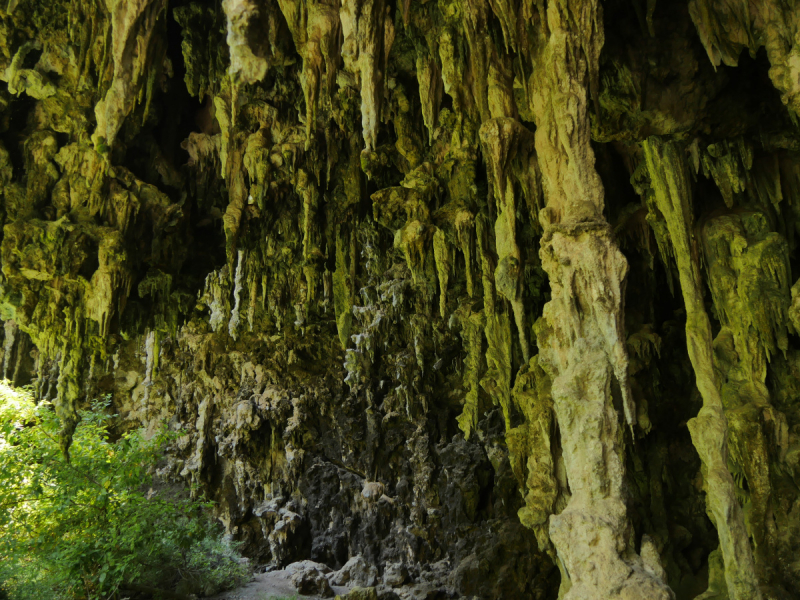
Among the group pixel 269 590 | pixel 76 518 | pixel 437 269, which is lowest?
pixel 269 590

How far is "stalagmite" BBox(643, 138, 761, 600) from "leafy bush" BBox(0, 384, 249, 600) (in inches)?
272

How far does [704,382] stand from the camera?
5113mm

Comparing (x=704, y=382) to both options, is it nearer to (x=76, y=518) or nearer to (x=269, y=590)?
(x=76, y=518)

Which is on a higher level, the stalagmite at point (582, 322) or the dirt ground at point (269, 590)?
the stalagmite at point (582, 322)

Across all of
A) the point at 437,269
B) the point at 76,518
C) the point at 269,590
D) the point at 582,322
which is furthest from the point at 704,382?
the point at 269,590

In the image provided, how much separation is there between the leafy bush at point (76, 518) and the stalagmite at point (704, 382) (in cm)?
690

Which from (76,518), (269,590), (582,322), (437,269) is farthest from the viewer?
(269,590)

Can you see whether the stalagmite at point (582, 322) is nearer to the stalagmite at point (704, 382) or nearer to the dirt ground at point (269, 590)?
the stalagmite at point (704, 382)

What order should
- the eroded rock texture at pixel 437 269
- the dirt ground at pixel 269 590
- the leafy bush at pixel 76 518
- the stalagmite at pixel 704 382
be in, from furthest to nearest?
the dirt ground at pixel 269 590, the leafy bush at pixel 76 518, the stalagmite at pixel 704 382, the eroded rock texture at pixel 437 269

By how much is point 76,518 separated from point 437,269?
6428mm

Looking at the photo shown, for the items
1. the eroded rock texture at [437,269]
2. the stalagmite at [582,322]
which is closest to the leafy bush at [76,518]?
the eroded rock texture at [437,269]

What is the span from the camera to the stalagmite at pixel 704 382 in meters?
4.47

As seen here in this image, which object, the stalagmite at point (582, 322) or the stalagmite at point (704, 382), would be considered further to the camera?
the stalagmite at point (704, 382)

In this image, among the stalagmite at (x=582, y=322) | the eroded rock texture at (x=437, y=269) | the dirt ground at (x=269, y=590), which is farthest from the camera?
the dirt ground at (x=269, y=590)
